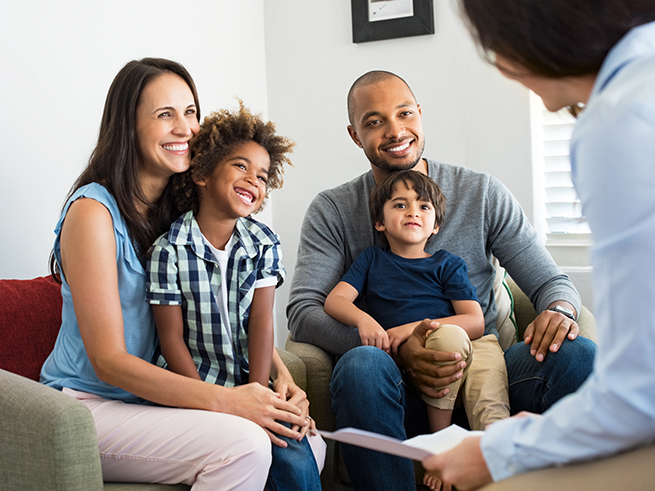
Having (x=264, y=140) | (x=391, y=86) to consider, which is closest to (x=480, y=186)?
(x=391, y=86)

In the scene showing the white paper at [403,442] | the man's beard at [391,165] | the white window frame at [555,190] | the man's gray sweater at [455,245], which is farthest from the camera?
the white window frame at [555,190]

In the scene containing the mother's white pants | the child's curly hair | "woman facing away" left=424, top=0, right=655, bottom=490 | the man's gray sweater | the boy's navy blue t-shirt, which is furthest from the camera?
the man's gray sweater

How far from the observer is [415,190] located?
1809mm

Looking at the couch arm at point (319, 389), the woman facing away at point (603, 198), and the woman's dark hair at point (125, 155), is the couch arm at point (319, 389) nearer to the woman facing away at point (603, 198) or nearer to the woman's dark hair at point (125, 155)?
the woman's dark hair at point (125, 155)

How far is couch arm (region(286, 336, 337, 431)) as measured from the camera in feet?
5.53

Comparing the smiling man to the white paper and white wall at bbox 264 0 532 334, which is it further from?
white wall at bbox 264 0 532 334

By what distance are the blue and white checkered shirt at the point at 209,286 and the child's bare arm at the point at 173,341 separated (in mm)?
23

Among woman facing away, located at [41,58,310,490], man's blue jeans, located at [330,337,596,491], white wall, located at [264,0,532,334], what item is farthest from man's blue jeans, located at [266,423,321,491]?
white wall, located at [264,0,532,334]

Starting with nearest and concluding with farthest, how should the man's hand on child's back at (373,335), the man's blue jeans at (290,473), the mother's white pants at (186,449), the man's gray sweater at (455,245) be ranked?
1. the mother's white pants at (186,449)
2. the man's blue jeans at (290,473)
3. the man's hand on child's back at (373,335)
4. the man's gray sweater at (455,245)

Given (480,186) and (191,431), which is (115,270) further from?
(480,186)

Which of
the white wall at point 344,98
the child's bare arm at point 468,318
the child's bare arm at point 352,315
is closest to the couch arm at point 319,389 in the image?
the child's bare arm at point 352,315

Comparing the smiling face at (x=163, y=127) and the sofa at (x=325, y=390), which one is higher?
the smiling face at (x=163, y=127)

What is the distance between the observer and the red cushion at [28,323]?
1.42 meters

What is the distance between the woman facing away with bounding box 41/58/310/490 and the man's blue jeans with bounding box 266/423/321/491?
0.15 ft
